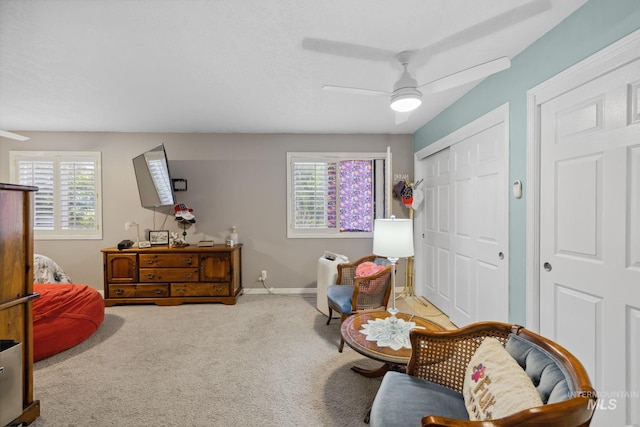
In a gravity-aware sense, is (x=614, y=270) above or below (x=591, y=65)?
below

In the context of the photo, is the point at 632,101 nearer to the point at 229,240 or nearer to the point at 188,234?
the point at 229,240

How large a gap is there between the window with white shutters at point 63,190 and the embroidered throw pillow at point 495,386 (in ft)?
16.2

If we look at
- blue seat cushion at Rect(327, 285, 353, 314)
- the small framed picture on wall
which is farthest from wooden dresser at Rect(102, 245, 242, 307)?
blue seat cushion at Rect(327, 285, 353, 314)

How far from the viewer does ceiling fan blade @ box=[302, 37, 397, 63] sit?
Answer: 2001 millimetres

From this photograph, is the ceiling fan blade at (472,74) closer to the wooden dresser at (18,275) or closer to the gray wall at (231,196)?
the gray wall at (231,196)

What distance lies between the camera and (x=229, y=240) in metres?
3.99

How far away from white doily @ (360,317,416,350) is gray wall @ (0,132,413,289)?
2.36 meters

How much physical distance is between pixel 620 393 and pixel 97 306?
13.8 ft

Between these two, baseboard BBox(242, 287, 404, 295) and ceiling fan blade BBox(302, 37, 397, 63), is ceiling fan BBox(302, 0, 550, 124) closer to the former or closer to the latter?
ceiling fan blade BBox(302, 37, 397, 63)

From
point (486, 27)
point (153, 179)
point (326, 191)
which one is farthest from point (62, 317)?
point (486, 27)

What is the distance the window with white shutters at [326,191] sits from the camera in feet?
14.2

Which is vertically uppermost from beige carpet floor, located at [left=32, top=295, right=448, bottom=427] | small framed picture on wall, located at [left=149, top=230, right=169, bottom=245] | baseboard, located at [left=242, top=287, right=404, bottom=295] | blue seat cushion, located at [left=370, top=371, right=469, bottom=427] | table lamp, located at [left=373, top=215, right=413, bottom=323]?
table lamp, located at [left=373, top=215, right=413, bottom=323]

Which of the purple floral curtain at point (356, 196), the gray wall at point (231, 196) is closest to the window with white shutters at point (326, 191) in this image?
the purple floral curtain at point (356, 196)

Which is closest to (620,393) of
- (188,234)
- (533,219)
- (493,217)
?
(533,219)
